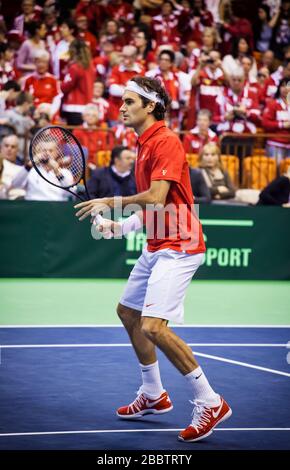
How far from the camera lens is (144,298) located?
645 centimetres

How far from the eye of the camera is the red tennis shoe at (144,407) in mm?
6535

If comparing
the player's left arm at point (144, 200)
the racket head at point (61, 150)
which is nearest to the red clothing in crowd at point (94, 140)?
the racket head at point (61, 150)

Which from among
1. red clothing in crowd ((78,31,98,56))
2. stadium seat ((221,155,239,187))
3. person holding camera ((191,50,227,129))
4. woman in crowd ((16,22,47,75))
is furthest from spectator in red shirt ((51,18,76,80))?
stadium seat ((221,155,239,187))

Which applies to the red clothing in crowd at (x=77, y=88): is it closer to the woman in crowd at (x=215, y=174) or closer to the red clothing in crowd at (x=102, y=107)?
the red clothing in crowd at (x=102, y=107)

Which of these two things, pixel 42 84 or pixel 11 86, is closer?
pixel 11 86

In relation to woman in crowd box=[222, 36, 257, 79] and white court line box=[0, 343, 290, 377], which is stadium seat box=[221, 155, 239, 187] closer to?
woman in crowd box=[222, 36, 257, 79]

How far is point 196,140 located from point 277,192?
5.43 ft

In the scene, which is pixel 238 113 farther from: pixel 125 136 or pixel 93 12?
pixel 93 12

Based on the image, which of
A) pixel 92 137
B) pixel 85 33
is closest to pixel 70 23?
pixel 85 33

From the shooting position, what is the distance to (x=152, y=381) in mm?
6641

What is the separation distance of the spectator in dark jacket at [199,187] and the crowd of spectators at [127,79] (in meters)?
0.01

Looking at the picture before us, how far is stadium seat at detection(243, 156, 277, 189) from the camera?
14.9 m

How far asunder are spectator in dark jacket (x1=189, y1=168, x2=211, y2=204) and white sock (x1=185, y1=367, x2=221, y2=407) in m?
7.90
